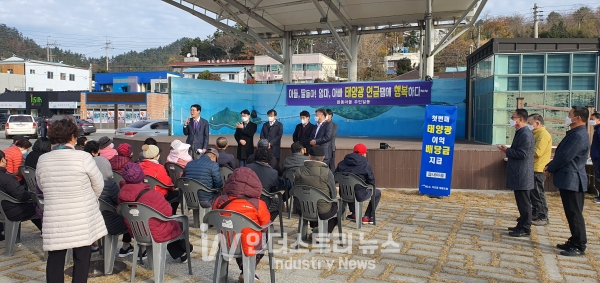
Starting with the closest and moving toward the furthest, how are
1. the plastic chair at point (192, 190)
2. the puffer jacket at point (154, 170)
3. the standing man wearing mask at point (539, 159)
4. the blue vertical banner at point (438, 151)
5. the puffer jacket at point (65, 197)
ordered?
the puffer jacket at point (65, 197) → the puffer jacket at point (154, 170) → the plastic chair at point (192, 190) → the standing man wearing mask at point (539, 159) → the blue vertical banner at point (438, 151)

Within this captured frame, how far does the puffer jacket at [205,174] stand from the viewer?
18.8ft

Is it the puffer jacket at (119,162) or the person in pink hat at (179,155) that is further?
the person in pink hat at (179,155)

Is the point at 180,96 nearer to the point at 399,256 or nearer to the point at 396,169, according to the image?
the point at 396,169

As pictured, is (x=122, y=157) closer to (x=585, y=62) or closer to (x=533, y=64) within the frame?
(x=533, y=64)

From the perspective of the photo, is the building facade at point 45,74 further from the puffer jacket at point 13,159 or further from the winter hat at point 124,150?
the winter hat at point 124,150

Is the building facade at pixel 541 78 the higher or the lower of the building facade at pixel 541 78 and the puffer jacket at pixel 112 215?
the higher

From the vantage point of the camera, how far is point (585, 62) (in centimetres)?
1113

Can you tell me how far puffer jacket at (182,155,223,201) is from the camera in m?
5.74

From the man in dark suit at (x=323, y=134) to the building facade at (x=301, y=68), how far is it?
135 ft

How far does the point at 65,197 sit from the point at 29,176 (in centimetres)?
354

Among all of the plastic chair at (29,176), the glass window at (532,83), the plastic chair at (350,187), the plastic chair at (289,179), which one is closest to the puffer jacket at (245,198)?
the plastic chair at (350,187)

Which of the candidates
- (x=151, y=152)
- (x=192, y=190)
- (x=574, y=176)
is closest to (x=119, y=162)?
(x=151, y=152)

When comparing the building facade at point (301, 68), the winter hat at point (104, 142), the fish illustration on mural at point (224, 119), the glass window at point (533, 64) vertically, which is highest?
the building facade at point (301, 68)

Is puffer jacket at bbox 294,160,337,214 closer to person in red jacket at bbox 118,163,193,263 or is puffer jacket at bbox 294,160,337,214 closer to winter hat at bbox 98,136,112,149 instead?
person in red jacket at bbox 118,163,193,263
